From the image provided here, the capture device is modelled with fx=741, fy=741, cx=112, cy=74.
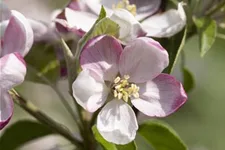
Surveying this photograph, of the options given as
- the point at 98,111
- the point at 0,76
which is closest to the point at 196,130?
the point at 98,111

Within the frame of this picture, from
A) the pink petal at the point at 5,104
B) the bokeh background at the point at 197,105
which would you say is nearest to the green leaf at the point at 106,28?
the pink petal at the point at 5,104

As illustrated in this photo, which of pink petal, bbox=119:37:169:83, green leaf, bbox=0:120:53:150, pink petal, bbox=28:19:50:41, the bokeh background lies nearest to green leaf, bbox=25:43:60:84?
pink petal, bbox=28:19:50:41

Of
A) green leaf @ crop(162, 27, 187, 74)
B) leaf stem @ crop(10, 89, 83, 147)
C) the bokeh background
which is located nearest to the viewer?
green leaf @ crop(162, 27, 187, 74)

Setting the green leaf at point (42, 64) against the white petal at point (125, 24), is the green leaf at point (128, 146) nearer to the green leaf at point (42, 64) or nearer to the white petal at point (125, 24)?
the white petal at point (125, 24)

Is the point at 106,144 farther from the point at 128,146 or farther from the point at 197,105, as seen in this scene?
the point at 197,105

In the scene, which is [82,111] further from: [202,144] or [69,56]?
[202,144]

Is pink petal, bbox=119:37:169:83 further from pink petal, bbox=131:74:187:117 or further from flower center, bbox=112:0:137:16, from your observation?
flower center, bbox=112:0:137:16

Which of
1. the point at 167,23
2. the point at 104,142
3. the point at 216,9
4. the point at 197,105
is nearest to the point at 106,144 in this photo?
the point at 104,142
